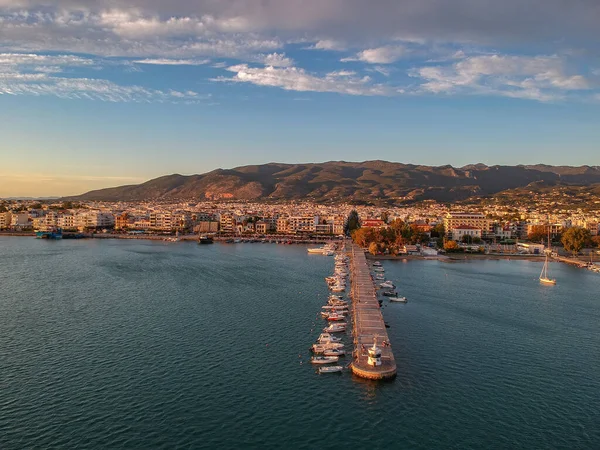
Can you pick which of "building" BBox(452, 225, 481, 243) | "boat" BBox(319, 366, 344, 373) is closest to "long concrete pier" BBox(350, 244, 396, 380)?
"boat" BBox(319, 366, 344, 373)

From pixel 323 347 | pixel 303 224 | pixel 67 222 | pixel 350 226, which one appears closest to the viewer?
pixel 323 347

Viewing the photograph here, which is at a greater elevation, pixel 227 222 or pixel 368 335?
pixel 227 222

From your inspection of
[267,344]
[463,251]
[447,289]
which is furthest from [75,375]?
[463,251]

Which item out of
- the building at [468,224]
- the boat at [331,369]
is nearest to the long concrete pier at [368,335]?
the boat at [331,369]

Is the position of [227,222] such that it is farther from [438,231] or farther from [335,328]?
[335,328]

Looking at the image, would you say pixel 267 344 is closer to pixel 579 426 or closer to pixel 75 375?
pixel 75 375

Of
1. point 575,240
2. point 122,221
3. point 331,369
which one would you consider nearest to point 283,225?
point 122,221

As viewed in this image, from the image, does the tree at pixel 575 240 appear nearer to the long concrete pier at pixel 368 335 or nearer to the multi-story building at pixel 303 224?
the long concrete pier at pixel 368 335
